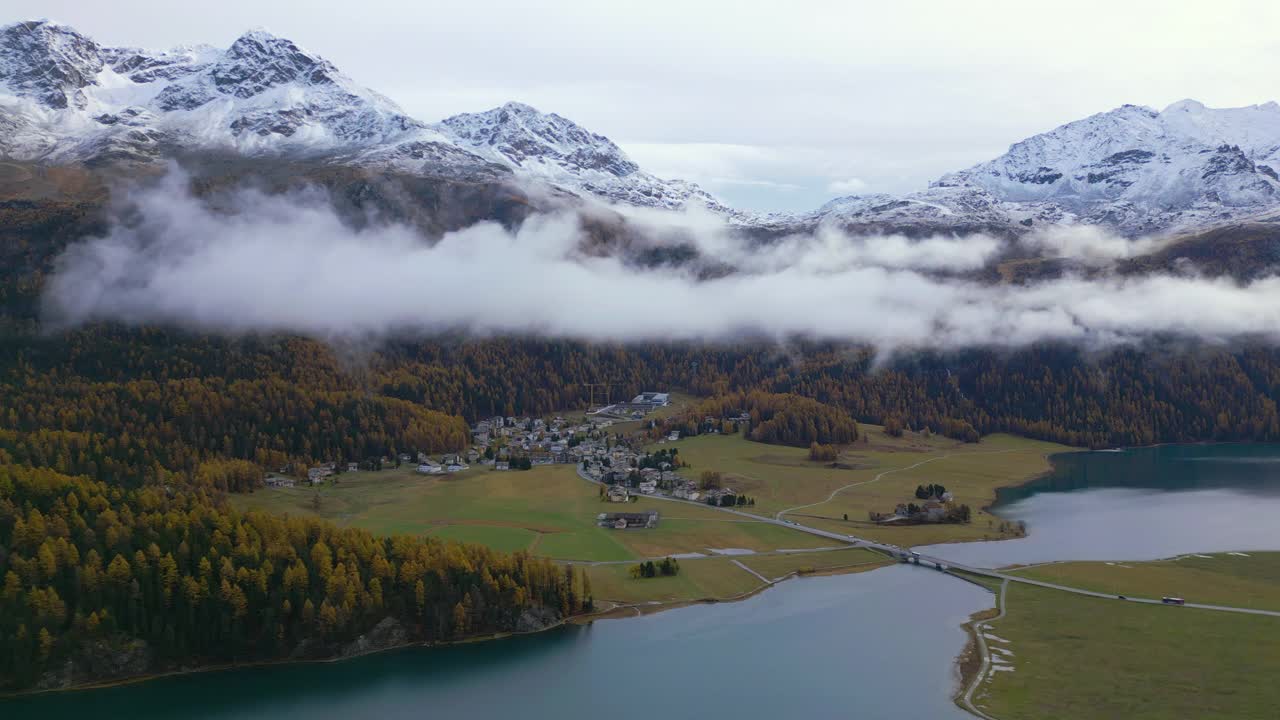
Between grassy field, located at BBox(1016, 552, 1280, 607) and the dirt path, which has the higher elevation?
the dirt path

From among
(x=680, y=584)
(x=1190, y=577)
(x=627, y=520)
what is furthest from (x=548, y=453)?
(x=1190, y=577)

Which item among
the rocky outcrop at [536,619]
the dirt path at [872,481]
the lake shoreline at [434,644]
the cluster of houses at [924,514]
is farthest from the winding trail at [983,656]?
the dirt path at [872,481]

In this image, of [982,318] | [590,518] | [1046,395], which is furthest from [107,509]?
[982,318]

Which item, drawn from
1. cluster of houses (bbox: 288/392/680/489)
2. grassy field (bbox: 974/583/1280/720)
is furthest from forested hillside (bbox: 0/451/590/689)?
cluster of houses (bbox: 288/392/680/489)

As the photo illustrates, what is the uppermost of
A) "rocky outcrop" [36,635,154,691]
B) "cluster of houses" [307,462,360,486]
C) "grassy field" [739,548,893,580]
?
"cluster of houses" [307,462,360,486]

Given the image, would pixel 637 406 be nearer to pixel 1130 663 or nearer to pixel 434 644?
pixel 434 644

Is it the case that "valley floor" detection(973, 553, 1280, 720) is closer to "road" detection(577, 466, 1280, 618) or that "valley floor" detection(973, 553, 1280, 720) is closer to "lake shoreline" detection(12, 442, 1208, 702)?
"road" detection(577, 466, 1280, 618)
